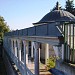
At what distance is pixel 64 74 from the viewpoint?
532 cm

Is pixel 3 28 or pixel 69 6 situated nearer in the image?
pixel 3 28

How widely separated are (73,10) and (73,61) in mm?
52289

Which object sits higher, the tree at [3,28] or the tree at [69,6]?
the tree at [69,6]

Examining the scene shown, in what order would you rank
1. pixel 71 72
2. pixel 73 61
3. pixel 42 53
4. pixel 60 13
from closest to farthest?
pixel 71 72 < pixel 73 61 < pixel 60 13 < pixel 42 53

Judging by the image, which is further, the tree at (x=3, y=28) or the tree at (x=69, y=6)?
the tree at (x=69, y=6)

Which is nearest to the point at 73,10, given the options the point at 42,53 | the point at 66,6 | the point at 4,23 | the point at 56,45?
the point at 66,6

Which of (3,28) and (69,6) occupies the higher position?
(69,6)

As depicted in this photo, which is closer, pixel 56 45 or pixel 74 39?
pixel 74 39

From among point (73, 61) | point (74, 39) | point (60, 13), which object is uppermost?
point (60, 13)

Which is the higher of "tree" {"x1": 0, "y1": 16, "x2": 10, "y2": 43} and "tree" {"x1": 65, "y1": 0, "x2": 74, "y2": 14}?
"tree" {"x1": 65, "y1": 0, "x2": 74, "y2": 14}

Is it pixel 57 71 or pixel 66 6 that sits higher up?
pixel 66 6

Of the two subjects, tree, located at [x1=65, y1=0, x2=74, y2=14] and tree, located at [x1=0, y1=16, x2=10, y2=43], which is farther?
tree, located at [x1=65, y1=0, x2=74, y2=14]

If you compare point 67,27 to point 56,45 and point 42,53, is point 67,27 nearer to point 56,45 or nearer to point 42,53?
point 56,45

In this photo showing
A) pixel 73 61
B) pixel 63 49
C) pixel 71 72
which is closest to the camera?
pixel 71 72
